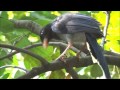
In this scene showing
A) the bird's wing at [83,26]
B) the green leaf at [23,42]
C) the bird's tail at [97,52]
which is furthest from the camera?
the green leaf at [23,42]

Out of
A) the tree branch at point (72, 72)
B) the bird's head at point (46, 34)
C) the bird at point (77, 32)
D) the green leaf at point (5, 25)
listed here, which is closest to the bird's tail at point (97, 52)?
the bird at point (77, 32)

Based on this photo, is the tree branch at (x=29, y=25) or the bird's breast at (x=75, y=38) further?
the tree branch at (x=29, y=25)

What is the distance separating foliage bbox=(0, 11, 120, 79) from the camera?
2352 mm

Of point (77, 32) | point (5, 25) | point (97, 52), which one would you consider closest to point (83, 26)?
point (77, 32)

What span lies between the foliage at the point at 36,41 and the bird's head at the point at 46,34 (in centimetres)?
3

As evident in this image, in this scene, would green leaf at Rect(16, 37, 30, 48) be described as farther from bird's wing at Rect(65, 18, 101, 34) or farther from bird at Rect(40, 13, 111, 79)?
bird's wing at Rect(65, 18, 101, 34)

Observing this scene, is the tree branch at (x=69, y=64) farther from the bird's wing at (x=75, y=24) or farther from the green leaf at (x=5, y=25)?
the green leaf at (x=5, y=25)

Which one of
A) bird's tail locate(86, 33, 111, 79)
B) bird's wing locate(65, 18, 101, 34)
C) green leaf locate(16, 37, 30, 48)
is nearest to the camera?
bird's tail locate(86, 33, 111, 79)

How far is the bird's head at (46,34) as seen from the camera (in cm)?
246

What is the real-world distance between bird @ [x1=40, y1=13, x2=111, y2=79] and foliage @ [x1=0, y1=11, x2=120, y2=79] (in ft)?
0.17

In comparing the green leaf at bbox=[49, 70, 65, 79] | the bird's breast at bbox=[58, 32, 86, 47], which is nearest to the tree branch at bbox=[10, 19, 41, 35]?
the bird's breast at bbox=[58, 32, 86, 47]
